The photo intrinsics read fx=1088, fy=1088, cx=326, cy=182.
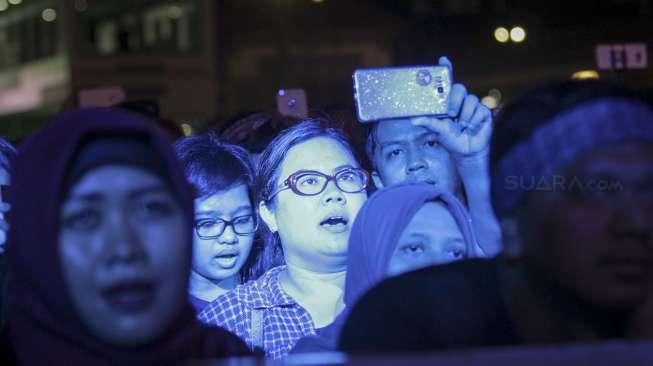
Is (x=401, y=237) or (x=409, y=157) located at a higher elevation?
(x=409, y=157)

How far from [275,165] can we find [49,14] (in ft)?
32.5

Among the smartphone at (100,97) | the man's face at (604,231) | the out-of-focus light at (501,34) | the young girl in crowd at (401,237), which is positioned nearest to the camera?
the man's face at (604,231)

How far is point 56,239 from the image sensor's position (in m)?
2.08

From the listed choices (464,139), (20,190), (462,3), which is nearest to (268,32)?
(462,3)

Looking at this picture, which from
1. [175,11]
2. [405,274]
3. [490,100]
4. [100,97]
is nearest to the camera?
[405,274]

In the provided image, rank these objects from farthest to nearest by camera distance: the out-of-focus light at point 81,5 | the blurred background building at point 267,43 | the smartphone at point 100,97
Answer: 1. the out-of-focus light at point 81,5
2. the blurred background building at point 267,43
3. the smartphone at point 100,97

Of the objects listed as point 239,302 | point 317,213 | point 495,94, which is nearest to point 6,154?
point 239,302

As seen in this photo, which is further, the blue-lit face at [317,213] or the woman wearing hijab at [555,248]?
the blue-lit face at [317,213]

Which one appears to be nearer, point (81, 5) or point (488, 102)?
point (488, 102)

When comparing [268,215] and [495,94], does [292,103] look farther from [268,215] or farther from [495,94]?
[495,94]

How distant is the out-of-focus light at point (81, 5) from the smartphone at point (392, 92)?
879 cm

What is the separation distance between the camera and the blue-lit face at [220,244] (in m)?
3.12

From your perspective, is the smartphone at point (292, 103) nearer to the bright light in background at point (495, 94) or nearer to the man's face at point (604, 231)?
the man's face at point (604, 231)

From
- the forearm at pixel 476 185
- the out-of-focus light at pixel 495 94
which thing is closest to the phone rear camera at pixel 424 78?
the forearm at pixel 476 185
